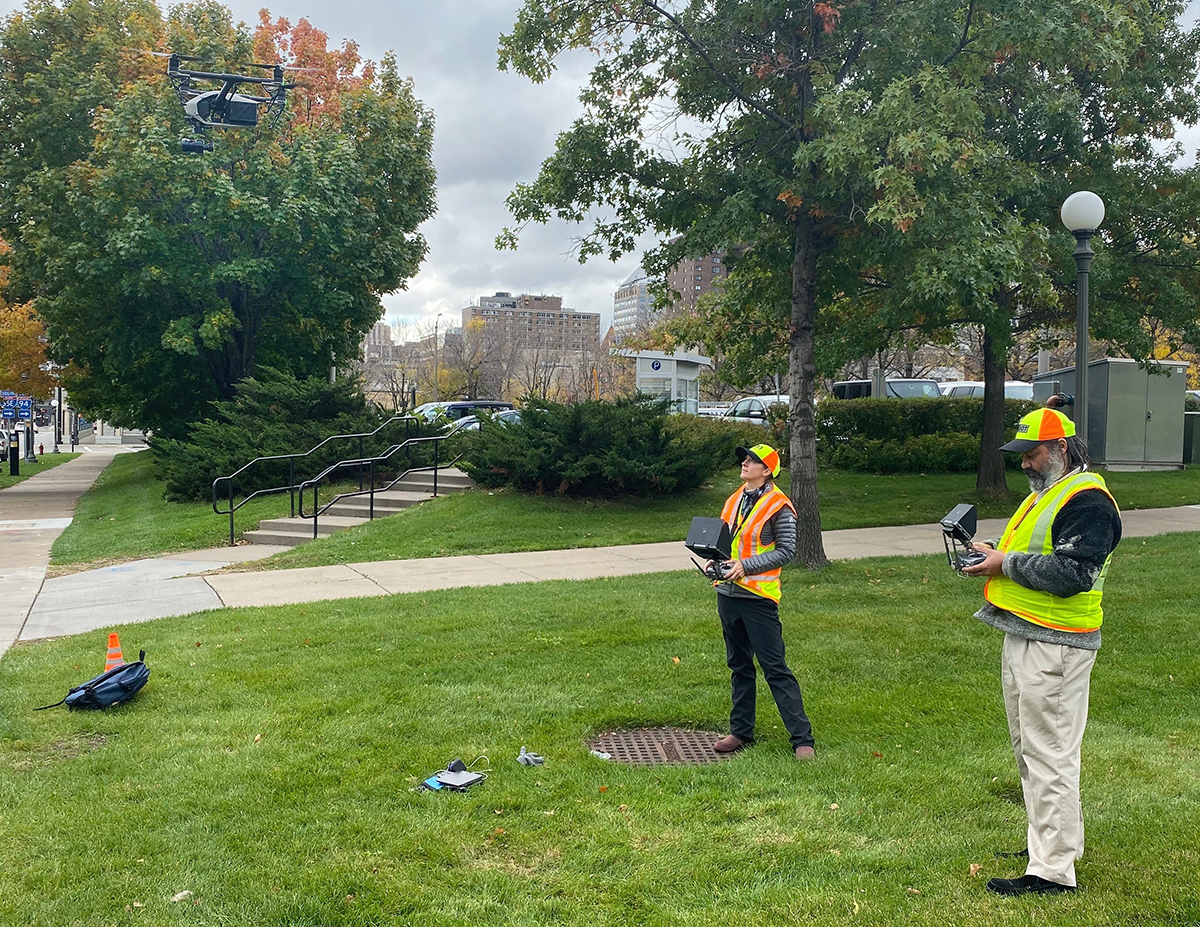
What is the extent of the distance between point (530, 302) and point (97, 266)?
104986 millimetres

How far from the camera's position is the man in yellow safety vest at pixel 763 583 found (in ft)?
17.5

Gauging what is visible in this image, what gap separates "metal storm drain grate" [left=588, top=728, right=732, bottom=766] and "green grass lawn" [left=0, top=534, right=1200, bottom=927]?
161mm

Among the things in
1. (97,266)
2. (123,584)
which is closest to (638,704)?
(123,584)

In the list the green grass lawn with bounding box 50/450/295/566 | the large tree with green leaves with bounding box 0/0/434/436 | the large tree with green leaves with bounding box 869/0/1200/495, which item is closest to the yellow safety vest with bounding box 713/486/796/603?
the large tree with green leaves with bounding box 869/0/1200/495

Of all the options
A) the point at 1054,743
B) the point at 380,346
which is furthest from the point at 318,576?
the point at 380,346

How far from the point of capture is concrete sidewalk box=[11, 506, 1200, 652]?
33.0 feet

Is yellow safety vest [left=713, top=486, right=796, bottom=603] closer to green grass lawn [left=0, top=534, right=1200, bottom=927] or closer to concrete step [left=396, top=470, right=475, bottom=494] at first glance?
green grass lawn [left=0, top=534, right=1200, bottom=927]

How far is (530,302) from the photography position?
406 ft

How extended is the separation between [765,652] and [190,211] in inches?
722

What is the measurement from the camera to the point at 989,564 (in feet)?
12.5

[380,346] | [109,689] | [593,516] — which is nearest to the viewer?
[109,689]

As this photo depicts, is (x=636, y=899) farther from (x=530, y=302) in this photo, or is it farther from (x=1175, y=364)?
(x=530, y=302)

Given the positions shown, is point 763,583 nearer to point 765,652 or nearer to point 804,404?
point 765,652

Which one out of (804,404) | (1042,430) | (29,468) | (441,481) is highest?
(804,404)
